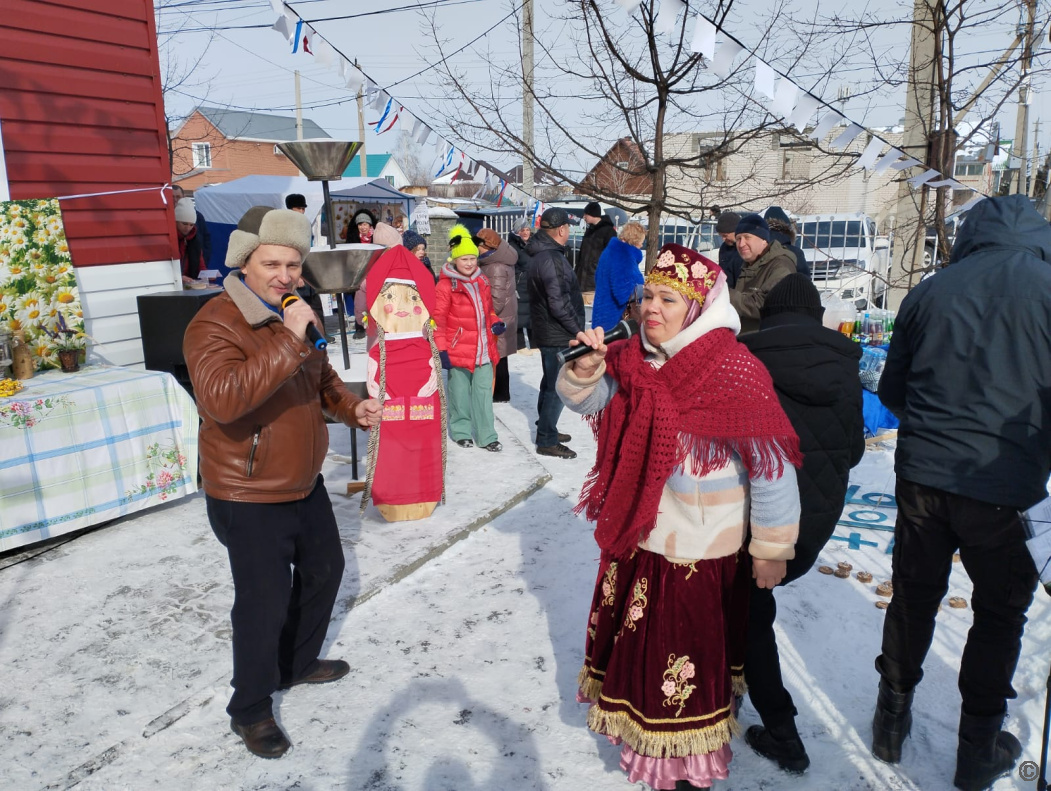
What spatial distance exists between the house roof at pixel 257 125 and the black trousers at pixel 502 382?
39.5 m

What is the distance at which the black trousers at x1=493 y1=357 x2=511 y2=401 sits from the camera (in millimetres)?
7887

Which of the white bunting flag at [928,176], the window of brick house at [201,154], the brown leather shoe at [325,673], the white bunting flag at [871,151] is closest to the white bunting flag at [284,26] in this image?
the white bunting flag at [871,151]

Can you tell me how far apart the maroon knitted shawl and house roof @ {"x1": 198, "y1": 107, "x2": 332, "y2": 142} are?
44754 millimetres

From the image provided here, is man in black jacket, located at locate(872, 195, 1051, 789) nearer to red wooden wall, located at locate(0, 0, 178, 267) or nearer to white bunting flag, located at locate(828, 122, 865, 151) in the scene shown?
white bunting flag, located at locate(828, 122, 865, 151)

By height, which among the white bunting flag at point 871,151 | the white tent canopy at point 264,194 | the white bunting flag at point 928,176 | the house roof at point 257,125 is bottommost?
the white bunting flag at point 928,176

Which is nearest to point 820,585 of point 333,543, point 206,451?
point 333,543

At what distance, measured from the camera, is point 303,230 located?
2578 mm

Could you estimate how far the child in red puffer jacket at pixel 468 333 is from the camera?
6.02 metres

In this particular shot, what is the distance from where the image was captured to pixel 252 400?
7.59 ft

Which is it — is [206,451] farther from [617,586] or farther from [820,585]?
[820,585]

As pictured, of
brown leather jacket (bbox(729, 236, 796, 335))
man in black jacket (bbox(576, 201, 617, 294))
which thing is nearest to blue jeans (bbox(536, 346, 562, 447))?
brown leather jacket (bbox(729, 236, 796, 335))

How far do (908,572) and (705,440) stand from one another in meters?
1.04

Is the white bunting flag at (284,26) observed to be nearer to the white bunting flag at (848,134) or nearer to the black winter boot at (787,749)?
the white bunting flag at (848,134)

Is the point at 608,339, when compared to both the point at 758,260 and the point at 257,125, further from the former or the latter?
the point at 257,125
